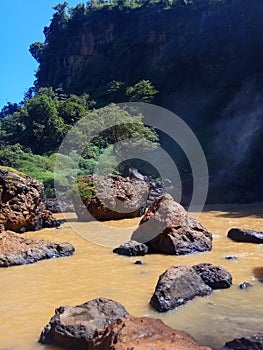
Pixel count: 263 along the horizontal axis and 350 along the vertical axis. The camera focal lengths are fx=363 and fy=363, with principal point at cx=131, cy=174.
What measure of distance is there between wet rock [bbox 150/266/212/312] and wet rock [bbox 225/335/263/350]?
1.09 m

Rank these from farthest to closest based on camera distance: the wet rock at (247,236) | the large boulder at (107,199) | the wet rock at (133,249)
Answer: the large boulder at (107,199)
the wet rock at (247,236)
the wet rock at (133,249)

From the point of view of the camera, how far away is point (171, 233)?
7.44 m

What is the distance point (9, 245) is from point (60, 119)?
26.5m

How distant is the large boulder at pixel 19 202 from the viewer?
945cm

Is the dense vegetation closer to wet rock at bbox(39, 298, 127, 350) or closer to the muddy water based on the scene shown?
the muddy water

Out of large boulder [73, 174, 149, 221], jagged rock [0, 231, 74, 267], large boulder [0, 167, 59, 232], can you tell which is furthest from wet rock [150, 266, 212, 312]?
large boulder [73, 174, 149, 221]

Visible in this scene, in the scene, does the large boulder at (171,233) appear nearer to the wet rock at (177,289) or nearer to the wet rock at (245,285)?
the wet rock at (245,285)

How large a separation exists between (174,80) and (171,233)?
28.0 m

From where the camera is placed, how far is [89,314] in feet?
11.9

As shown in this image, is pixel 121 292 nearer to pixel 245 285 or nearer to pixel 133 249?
pixel 245 285

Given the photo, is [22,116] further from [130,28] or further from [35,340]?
[35,340]

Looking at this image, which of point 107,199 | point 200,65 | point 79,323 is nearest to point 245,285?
point 79,323

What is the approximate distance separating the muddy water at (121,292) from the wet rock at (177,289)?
0.09 metres

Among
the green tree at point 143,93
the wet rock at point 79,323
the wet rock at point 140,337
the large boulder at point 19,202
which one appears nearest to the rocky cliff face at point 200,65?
the green tree at point 143,93
